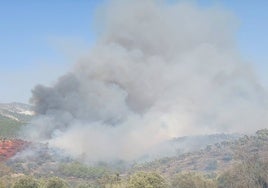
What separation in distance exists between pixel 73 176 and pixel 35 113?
39002mm

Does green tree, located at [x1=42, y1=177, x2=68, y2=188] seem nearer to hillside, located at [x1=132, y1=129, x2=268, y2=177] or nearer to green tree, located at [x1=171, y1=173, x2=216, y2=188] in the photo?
green tree, located at [x1=171, y1=173, x2=216, y2=188]

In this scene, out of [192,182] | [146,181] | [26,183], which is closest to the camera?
[146,181]

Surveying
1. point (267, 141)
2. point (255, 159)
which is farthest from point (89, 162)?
point (255, 159)

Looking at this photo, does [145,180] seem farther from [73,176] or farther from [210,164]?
[210,164]

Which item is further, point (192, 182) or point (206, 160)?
point (206, 160)

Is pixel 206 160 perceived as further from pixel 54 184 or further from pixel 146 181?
pixel 146 181

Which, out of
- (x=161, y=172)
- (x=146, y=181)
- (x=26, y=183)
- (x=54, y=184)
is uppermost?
(x=161, y=172)

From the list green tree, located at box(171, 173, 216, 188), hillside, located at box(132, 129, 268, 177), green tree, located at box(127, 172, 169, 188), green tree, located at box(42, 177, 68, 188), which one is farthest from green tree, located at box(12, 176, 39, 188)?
hillside, located at box(132, 129, 268, 177)

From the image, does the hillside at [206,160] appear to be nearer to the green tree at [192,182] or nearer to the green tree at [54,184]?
the green tree at [192,182]

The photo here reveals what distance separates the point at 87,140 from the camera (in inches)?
6201

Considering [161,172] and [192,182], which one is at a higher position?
[161,172]

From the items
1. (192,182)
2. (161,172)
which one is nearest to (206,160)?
(161,172)

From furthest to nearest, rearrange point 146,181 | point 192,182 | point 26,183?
1. point 192,182
2. point 26,183
3. point 146,181

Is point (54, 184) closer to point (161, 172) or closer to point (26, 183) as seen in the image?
point (26, 183)
